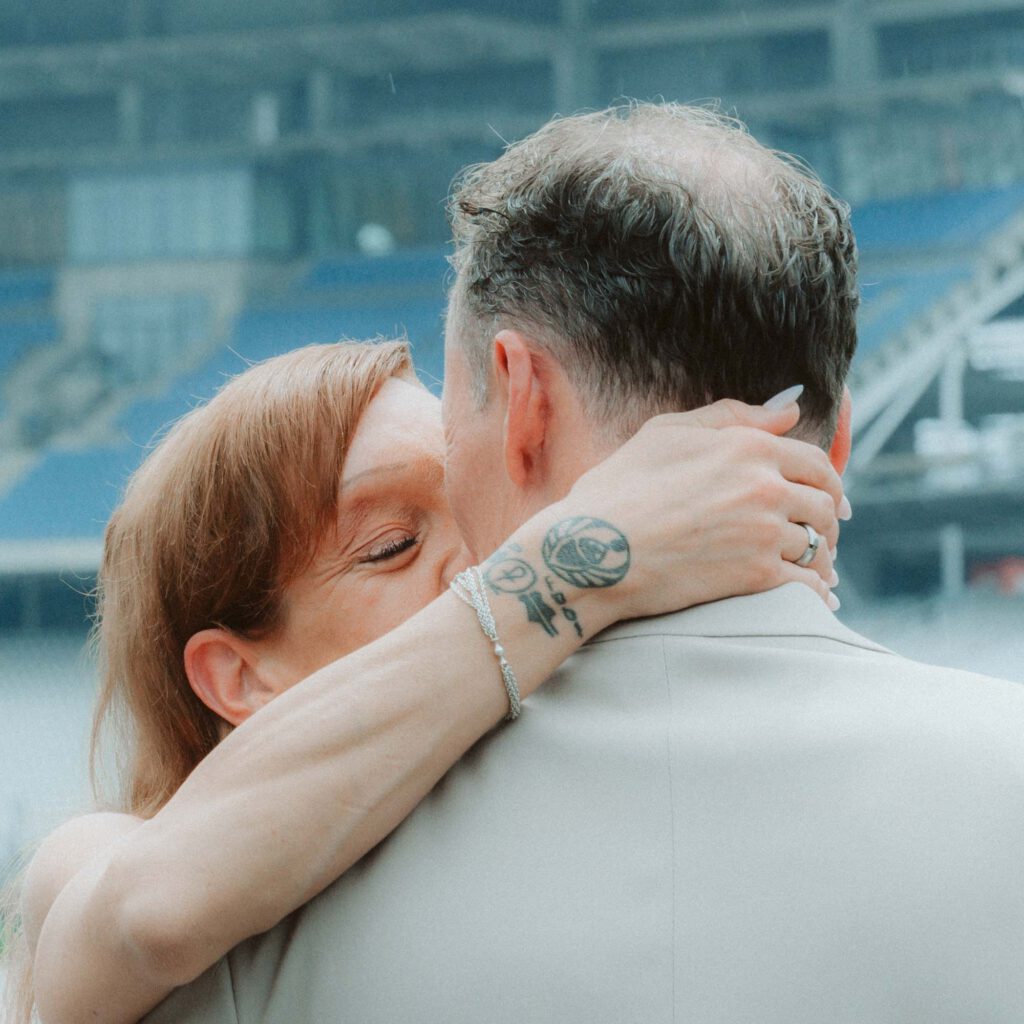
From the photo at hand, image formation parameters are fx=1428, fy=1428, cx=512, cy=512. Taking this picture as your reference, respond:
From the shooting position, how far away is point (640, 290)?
76 centimetres

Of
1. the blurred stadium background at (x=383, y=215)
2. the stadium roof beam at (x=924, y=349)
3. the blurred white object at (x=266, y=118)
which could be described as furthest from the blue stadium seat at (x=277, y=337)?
the stadium roof beam at (x=924, y=349)

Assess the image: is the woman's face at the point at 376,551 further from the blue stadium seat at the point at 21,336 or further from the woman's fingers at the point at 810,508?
the blue stadium seat at the point at 21,336

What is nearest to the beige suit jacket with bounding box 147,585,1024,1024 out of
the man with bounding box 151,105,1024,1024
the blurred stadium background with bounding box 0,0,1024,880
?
the man with bounding box 151,105,1024,1024

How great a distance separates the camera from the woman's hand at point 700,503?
0.76 m

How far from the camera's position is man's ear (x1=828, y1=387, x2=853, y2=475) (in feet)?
2.78

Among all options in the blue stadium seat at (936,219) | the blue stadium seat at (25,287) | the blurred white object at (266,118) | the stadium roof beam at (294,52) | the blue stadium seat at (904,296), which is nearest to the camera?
the blue stadium seat at (904,296)

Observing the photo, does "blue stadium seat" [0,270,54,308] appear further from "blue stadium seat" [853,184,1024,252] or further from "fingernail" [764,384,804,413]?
"fingernail" [764,384,804,413]

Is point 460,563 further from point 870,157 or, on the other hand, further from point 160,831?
point 870,157

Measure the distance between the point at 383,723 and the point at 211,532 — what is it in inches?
21.3

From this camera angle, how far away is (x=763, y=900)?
66cm

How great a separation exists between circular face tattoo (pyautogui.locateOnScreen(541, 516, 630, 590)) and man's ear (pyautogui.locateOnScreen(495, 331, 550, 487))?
56 mm

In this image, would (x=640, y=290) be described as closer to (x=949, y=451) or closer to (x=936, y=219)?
(x=949, y=451)

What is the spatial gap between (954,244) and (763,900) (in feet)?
38.5

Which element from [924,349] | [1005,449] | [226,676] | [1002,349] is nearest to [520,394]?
[226,676]
